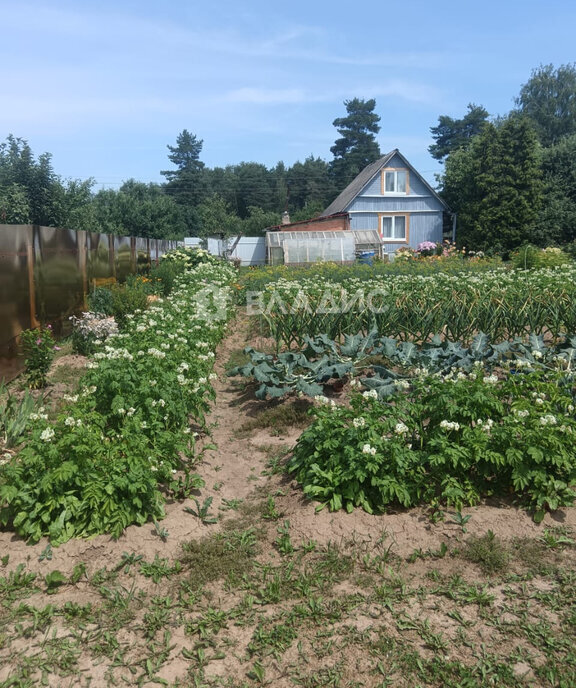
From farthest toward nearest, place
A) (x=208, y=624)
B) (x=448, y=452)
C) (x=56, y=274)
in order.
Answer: (x=56, y=274) < (x=448, y=452) < (x=208, y=624)

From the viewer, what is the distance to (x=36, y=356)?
648cm

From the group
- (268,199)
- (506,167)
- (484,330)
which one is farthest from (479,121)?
(484,330)

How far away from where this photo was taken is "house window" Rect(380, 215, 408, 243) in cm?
3017

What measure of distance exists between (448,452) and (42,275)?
7172 millimetres

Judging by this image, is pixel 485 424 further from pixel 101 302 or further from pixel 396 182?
pixel 396 182

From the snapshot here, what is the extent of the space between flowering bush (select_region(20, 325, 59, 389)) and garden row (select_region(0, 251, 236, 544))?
191 centimetres

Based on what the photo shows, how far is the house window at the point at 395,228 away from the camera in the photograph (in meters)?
30.2

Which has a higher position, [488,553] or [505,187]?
[505,187]

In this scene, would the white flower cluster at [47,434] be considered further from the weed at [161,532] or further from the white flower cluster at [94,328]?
the white flower cluster at [94,328]

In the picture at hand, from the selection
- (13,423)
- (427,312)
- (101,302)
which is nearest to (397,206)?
(101,302)

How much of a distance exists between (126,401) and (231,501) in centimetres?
106

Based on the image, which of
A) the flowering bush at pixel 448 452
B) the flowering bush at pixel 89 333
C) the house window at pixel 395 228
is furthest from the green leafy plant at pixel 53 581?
the house window at pixel 395 228

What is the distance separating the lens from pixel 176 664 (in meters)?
2.45

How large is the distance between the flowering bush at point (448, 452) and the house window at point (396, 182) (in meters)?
27.6
